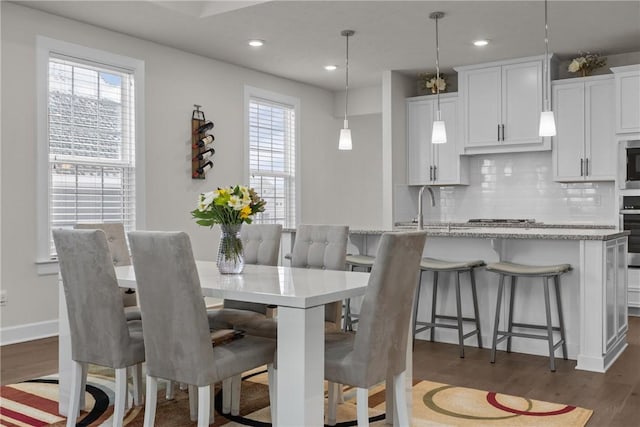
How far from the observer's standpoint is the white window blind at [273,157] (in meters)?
6.89

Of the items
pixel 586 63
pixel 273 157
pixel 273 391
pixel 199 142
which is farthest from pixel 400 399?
pixel 273 157

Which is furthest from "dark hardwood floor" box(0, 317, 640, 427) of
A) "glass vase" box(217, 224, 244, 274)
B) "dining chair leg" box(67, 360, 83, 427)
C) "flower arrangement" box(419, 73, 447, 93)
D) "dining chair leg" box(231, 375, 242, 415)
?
"flower arrangement" box(419, 73, 447, 93)

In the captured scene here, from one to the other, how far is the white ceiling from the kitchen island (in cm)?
180

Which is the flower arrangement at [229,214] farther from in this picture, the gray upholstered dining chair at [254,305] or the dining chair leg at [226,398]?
the dining chair leg at [226,398]

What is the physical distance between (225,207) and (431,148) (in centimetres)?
449

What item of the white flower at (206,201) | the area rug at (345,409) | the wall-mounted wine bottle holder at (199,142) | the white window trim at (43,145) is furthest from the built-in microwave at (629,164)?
the white window trim at (43,145)

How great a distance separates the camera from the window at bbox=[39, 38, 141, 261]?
15.7 feet

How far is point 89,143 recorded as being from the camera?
200 inches

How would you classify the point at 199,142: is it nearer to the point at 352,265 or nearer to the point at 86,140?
the point at 86,140

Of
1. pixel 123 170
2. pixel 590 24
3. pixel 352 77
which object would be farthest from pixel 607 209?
pixel 123 170

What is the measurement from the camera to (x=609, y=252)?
3938 mm

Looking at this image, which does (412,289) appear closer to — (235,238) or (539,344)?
(235,238)

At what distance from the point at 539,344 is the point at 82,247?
3125 millimetres

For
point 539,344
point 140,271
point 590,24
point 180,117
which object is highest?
point 590,24
